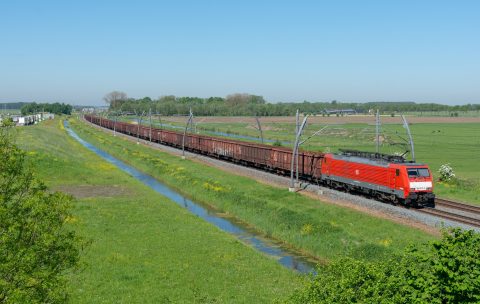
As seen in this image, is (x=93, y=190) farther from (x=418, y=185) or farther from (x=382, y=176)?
(x=418, y=185)

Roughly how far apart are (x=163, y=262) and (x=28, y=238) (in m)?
14.7

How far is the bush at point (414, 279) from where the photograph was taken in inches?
451

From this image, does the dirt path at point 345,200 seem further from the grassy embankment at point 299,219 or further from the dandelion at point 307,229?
the dandelion at point 307,229

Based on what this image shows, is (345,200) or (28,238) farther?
(345,200)

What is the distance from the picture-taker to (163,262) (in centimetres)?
2800

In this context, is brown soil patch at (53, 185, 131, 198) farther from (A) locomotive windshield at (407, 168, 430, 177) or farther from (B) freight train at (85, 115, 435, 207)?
(A) locomotive windshield at (407, 168, 430, 177)

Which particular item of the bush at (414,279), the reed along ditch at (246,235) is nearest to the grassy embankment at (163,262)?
the reed along ditch at (246,235)

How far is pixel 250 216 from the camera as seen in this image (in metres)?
40.3

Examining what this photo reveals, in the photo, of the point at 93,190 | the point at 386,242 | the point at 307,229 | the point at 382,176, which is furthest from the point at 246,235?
the point at 93,190

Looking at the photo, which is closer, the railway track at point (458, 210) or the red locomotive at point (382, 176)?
the railway track at point (458, 210)

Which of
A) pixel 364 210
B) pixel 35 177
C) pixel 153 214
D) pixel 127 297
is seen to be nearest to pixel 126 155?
pixel 153 214

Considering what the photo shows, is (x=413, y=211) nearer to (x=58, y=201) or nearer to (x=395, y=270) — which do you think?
(x=395, y=270)

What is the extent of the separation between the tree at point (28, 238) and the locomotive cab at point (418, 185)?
29.1 meters

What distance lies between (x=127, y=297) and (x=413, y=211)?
23.5 m
